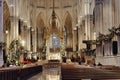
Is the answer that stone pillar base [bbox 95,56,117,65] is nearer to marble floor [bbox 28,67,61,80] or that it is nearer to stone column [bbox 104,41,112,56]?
stone column [bbox 104,41,112,56]

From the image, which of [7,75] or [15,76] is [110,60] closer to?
[15,76]

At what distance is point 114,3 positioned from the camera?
3231 centimetres

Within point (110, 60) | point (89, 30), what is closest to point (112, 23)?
point (110, 60)

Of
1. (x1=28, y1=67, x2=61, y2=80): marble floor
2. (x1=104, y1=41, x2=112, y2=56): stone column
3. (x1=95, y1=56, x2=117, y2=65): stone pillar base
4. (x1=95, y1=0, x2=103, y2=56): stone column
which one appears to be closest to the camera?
(x1=28, y1=67, x2=61, y2=80): marble floor

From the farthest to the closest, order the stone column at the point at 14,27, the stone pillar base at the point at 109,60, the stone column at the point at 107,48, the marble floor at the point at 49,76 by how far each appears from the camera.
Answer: the stone column at the point at 14,27
the stone column at the point at 107,48
the stone pillar base at the point at 109,60
the marble floor at the point at 49,76

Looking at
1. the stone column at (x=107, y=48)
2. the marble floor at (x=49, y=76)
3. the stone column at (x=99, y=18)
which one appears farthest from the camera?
the stone column at (x=99, y=18)

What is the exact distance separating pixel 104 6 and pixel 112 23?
290 cm

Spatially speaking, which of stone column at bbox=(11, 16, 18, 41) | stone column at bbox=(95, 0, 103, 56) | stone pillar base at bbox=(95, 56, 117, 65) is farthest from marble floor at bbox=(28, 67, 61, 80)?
stone column at bbox=(11, 16, 18, 41)

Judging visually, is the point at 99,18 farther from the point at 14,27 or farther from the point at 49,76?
the point at 49,76

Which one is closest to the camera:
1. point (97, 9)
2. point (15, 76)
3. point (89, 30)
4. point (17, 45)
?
point (15, 76)

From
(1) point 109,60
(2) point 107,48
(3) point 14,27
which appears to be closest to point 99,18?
(2) point 107,48

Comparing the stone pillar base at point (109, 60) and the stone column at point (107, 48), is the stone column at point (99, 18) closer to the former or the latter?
the stone pillar base at point (109, 60)

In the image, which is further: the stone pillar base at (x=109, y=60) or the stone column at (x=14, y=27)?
the stone column at (x=14, y=27)

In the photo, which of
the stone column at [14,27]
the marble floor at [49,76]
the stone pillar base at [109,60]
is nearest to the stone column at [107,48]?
the stone pillar base at [109,60]
